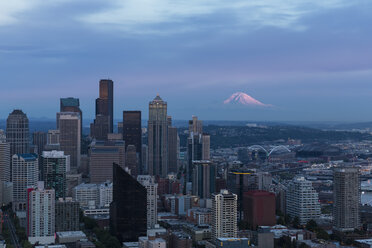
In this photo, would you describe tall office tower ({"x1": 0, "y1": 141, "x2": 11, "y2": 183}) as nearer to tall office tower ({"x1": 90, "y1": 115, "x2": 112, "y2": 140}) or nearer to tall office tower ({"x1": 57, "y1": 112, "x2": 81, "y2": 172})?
tall office tower ({"x1": 57, "y1": 112, "x2": 81, "y2": 172})

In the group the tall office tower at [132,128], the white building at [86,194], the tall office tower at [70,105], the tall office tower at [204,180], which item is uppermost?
the tall office tower at [70,105]

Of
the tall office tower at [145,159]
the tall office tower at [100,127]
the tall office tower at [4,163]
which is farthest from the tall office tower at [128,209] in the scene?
the tall office tower at [100,127]

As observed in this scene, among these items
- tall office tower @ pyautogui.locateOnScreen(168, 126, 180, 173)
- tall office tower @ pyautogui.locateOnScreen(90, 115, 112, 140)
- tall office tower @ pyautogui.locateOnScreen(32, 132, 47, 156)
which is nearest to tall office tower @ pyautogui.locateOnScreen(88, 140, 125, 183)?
tall office tower @ pyautogui.locateOnScreen(168, 126, 180, 173)

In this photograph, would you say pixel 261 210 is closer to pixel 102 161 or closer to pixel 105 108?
pixel 102 161

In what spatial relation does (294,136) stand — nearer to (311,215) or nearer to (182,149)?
(182,149)

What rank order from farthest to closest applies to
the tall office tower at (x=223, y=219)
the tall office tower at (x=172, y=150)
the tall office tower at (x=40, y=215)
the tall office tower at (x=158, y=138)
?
1. the tall office tower at (x=172, y=150)
2. the tall office tower at (x=158, y=138)
3. the tall office tower at (x=40, y=215)
4. the tall office tower at (x=223, y=219)

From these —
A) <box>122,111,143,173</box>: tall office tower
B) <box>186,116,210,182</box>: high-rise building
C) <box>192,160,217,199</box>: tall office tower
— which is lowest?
<box>192,160,217,199</box>: tall office tower

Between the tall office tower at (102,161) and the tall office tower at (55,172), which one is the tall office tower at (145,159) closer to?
the tall office tower at (102,161)

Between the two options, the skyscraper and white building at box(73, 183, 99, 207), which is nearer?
white building at box(73, 183, 99, 207)
